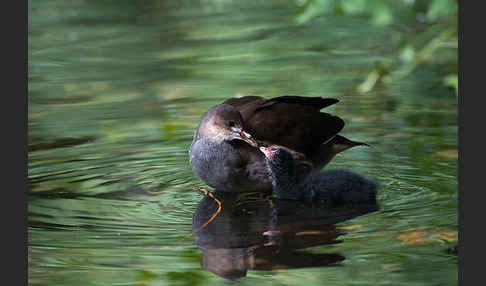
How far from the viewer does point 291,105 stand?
275 inches

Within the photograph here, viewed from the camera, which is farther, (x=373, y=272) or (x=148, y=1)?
(x=148, y=1)

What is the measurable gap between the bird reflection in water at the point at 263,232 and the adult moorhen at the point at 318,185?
2.7 inches

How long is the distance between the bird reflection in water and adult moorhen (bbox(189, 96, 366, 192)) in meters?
0.18

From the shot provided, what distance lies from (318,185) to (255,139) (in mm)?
670

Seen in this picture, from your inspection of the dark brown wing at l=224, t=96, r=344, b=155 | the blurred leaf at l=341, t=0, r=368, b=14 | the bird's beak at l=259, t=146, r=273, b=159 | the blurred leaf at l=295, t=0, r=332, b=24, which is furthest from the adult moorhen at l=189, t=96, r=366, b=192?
the blurred leaf at l=295, t=0, r=332, b=24

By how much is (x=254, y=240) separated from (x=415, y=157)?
2.13 m

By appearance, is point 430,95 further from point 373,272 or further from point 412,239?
point 373,272

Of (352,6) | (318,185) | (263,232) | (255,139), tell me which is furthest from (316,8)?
(263,232)

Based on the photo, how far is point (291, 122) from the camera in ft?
22.6

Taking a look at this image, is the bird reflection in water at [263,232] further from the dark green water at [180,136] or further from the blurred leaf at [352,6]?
the blurred leaf at [352,6]

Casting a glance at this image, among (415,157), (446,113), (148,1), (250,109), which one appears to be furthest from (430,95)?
(148,1)

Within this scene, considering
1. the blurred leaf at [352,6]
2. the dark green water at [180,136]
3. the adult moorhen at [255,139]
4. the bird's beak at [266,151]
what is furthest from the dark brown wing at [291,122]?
the blurred leaf at [352,6]

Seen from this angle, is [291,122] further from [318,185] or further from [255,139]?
[318,185]

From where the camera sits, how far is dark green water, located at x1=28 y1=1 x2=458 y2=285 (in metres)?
5.21
